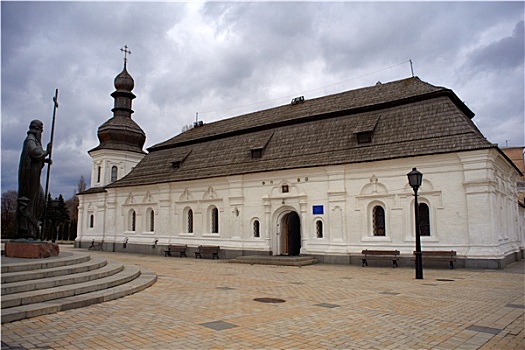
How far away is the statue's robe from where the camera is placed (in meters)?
11.6

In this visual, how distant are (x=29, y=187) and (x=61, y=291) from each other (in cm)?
480

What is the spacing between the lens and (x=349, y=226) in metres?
19.5

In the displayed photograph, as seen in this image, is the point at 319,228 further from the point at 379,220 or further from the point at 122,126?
the point at 122,126

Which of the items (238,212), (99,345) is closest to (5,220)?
(238,212)

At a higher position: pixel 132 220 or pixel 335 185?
pixel 335 185

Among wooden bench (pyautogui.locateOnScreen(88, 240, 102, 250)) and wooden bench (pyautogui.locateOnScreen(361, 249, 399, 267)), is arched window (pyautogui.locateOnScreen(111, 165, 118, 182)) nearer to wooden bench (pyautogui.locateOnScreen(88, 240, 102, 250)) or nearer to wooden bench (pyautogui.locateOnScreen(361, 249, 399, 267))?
Result: wooden bench (pyautogui.locateOnScreen(88, 240, 102, 250))

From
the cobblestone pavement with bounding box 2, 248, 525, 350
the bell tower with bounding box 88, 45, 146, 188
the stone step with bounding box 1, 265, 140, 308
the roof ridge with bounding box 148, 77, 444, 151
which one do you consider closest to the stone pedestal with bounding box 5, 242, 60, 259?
the stone step with bounding box 1, 265, 140, 308

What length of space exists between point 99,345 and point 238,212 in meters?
18.1

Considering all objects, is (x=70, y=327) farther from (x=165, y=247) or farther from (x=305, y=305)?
(x=165, y=247)

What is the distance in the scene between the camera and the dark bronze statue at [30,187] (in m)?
11.6

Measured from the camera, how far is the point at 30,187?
11734 millimetres

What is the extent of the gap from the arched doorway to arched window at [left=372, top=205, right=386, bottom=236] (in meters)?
5.00

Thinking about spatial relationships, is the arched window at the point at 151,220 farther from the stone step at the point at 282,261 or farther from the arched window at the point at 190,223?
the stone step at the point at 282,261

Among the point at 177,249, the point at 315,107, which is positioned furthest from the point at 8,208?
the point at 315,107
